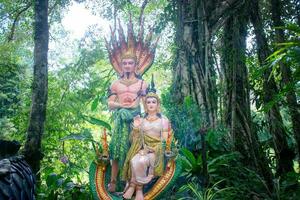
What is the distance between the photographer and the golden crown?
173 inches

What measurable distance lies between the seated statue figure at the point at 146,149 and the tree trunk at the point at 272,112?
2.42 meters

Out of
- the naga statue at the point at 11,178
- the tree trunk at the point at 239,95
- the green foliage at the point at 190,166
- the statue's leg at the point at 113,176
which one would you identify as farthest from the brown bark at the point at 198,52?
the naga statue at the point at 11,178

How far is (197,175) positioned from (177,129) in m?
0.66

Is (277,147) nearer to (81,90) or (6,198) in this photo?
(81,90)

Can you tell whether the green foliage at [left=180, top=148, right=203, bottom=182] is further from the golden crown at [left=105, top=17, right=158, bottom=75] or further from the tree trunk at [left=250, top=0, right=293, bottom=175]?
the tree trunk at [left=250, top=0, right=293, bottom=175]

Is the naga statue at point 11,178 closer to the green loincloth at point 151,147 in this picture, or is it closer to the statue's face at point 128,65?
the green loincloth at point 151,147

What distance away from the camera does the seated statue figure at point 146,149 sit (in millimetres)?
3803

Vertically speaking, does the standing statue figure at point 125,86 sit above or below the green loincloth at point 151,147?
above

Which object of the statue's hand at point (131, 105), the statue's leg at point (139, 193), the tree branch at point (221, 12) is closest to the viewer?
the statue's leg at point (139, 193)

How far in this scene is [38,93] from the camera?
5.26m

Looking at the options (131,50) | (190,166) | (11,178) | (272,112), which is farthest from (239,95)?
(11,178)

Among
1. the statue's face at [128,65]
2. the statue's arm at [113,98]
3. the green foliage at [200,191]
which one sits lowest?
the green foliage at [200,191]

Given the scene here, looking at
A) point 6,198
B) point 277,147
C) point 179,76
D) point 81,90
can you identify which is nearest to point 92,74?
point 81,90

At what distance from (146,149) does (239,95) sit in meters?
2.57
